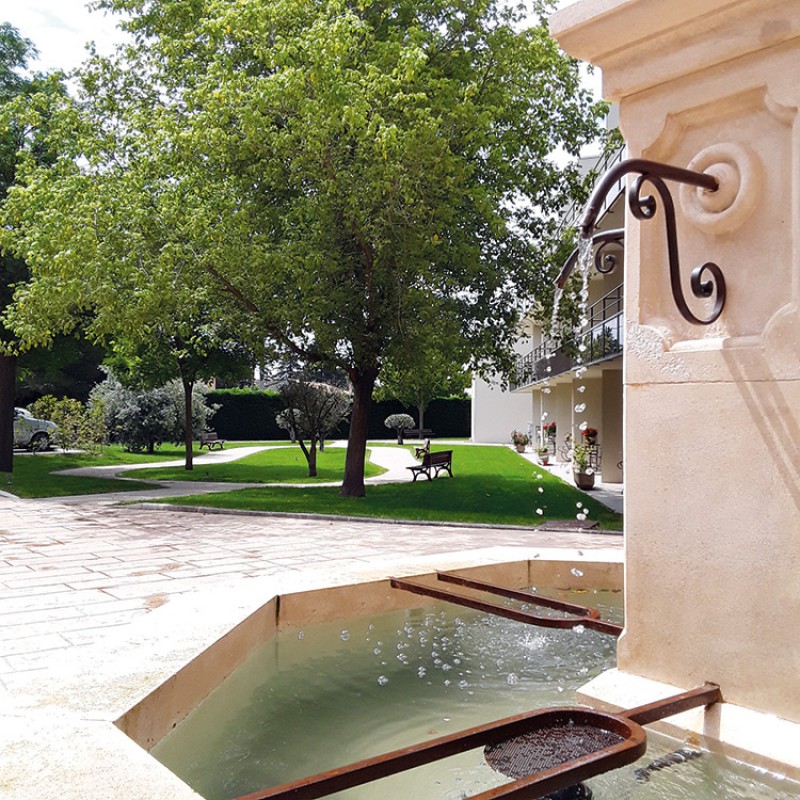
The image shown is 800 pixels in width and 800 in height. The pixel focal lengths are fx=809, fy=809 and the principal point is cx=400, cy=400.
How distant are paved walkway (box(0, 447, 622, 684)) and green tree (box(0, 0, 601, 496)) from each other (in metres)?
3.47

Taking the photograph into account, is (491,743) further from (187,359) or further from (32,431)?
(32,431)

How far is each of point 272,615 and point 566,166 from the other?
13.8 meters

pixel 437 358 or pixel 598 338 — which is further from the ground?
pixel 598 338

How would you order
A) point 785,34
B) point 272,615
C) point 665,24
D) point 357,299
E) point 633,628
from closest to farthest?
1. point 785,34
2. point 665,24
3. point 633,628
4. point 272,615
5. point 357,299

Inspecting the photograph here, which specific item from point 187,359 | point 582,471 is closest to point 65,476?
point 187,359

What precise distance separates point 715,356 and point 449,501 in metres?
13.5

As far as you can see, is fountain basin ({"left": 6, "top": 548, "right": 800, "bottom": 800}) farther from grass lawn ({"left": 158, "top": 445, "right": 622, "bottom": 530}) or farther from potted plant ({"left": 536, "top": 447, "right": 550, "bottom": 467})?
potted plant ({"left": 536, "top": 447, "right": 550, "bottom": 467})

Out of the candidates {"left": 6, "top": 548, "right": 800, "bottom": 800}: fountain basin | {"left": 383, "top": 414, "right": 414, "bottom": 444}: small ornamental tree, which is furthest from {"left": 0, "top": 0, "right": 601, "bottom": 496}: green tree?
{"left": 383, "top": 414, "right": 414, "bottom": 444}: small ornamental tree

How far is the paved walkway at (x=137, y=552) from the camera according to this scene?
480 centimetres

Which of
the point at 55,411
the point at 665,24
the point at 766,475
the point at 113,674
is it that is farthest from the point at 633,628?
the point at 55,411

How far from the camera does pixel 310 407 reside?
64.1 ft

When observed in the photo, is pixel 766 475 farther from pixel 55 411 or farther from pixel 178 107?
pixel 55 411

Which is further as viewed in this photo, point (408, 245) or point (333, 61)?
point (408, 245)

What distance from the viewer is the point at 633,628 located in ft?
8.90
